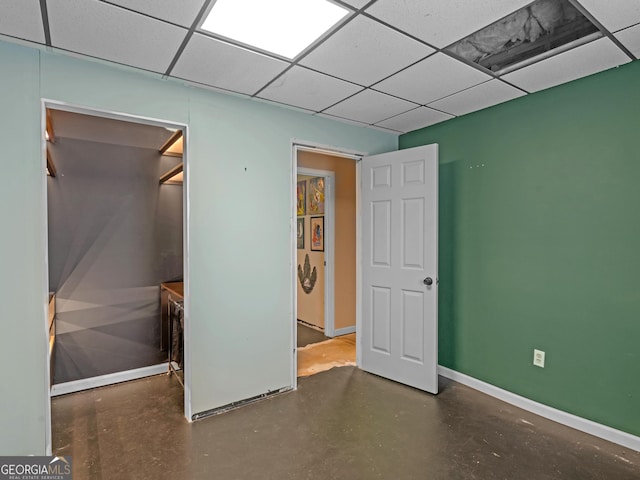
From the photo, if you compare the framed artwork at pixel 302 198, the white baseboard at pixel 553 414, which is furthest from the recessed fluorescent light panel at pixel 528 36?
the framed artwork at pixel 302 198

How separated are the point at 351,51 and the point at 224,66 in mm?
829

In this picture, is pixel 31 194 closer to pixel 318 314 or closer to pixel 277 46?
pixel 277 46

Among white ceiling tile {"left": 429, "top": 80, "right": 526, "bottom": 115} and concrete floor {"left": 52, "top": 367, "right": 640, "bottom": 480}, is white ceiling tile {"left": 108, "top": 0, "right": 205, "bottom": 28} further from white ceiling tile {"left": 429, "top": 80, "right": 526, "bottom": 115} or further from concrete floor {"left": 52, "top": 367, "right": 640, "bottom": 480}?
concrete floor {"left": 52, "top": 367, "right": 640, "bottom": 480}

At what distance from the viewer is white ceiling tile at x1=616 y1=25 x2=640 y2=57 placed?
187 cm

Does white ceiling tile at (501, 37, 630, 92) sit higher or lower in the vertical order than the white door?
higher

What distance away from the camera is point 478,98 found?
2830mm

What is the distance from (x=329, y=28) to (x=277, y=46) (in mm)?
355

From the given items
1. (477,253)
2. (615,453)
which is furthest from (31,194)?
(615,453)

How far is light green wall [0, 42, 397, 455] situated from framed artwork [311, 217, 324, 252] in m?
1.57

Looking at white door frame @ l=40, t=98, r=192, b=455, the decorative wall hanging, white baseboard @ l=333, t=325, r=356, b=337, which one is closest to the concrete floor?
white door frame @ l=40, t=98, r=192, b=455

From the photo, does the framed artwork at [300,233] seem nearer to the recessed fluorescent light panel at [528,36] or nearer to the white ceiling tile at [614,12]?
the recessed fluorescent light panel at [528,36]

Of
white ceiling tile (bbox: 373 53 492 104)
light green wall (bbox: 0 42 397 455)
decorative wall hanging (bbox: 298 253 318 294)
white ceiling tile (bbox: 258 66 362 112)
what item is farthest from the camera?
decorative wall hanging (bbox: 298 253 318 294)

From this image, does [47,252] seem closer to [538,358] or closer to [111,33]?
[111,33]

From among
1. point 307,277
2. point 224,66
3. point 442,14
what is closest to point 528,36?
point 442,14
